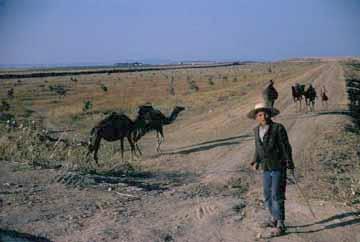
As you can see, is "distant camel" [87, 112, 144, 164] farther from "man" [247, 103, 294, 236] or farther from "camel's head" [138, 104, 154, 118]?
"man" [247, 103, 294, 236]

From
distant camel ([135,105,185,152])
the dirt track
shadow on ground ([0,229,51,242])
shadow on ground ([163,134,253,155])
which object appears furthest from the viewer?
distant camel ([135,105,185,152])

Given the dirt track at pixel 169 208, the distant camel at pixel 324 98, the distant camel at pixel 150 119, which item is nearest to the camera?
the dirt track at pixel 169 208

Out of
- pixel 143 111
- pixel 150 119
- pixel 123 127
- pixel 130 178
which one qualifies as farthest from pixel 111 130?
pixel 130 178

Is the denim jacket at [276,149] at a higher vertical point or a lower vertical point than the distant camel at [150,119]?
higher

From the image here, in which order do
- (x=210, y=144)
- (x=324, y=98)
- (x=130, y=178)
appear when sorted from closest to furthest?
(x=130, y=178) → (x=210, y=144) → (x=324, y=98)

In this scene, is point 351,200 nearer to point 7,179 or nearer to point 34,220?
point 34,220

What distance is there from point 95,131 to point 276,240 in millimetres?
9150

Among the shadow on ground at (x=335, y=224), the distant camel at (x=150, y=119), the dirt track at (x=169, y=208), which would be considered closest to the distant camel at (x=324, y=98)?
the distant camel at (x=150, y=119)

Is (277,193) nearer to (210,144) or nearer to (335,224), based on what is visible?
(335,224)

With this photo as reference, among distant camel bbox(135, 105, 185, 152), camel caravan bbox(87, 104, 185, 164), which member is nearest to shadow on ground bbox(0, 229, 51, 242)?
camel caravan bbox(87, 104, 185, 164)

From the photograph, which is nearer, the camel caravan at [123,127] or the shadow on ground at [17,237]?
the shadow on ground at [17,237]

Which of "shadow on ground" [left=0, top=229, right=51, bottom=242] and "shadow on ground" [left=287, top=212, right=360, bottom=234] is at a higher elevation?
"shadow on ground" [left=0, top=229, right=51, bottom=242]

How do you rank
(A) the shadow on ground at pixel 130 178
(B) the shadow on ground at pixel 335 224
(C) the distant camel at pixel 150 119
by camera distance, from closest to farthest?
1. (B) the shadow on ground at pixel 335 224
2. (A) the shadow on ground at pixel 130 178
3. (C) the distant camel at pixel 150 119

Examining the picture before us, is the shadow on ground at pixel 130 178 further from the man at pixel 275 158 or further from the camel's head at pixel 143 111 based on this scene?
the man at pixel 275 158
